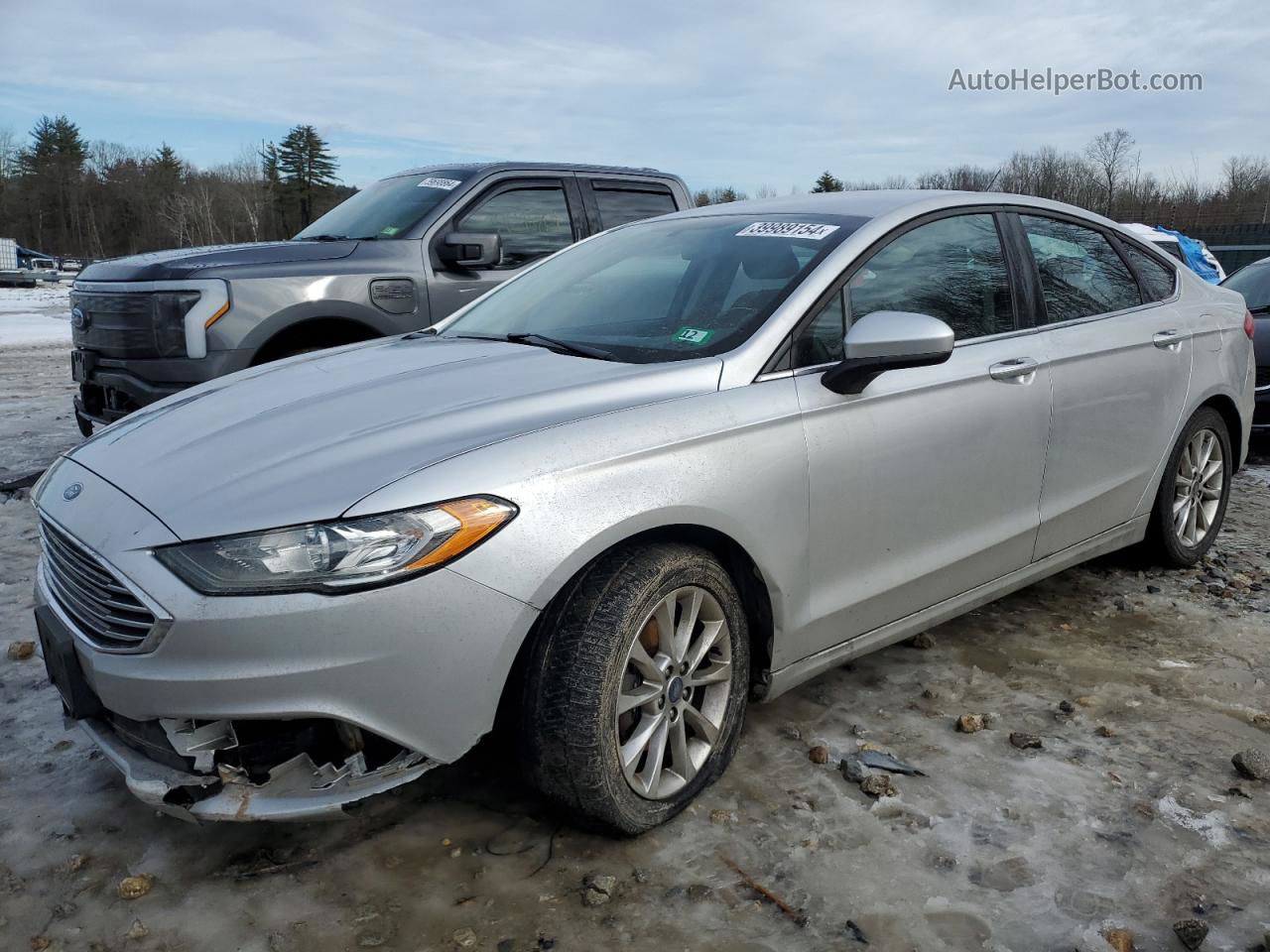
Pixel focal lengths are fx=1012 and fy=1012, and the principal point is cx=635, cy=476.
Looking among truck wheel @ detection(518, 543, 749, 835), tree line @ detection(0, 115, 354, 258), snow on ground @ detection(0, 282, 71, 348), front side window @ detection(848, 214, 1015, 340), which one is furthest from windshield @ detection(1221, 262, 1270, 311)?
tree line @ detection(0, 115, 354, 258)

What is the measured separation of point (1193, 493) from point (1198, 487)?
0.16 feet

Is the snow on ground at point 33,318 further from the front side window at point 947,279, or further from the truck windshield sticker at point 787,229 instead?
the front side window at point 947,279

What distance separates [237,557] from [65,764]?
4.41 feet

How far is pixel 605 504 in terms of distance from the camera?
7.63ft

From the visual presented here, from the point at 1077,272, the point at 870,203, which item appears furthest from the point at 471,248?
the point at 1077,272

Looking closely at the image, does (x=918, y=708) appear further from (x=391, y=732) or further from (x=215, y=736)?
(x=215, y=736)

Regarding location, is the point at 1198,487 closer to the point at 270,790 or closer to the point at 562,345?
the point at 562,345

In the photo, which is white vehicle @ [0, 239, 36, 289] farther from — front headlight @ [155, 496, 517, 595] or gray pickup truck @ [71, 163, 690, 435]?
front headlight @ [155, 496, 517, 595]

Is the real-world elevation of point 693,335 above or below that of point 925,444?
above

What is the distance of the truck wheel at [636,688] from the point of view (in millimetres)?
2311

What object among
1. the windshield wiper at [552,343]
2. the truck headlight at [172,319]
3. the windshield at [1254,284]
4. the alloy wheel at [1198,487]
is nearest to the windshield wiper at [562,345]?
the windshield wiper at [552,343]

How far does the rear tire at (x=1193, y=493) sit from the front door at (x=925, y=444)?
1137mm

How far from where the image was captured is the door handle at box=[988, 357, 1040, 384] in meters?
3.30

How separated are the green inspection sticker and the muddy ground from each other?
122 cm
